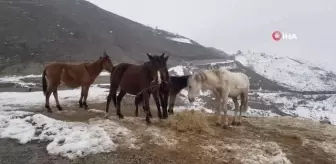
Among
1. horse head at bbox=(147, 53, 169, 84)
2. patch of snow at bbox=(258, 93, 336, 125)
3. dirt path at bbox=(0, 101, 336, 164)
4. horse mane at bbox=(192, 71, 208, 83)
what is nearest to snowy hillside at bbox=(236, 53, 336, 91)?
patch of snow at bbox=(258, 93, 336, 125)

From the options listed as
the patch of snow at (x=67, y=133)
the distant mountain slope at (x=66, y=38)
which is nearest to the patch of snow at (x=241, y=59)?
the distant mountain slope at (x=66, y=38)

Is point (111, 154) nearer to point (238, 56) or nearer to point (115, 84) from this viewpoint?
point (115, 84)

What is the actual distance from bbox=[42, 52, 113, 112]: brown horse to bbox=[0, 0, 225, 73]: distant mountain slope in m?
22.0

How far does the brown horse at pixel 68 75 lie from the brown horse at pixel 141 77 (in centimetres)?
230

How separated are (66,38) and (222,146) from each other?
43999 mm

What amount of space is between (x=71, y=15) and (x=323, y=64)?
56.8 metres

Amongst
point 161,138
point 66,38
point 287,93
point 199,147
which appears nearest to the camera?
point 199,147

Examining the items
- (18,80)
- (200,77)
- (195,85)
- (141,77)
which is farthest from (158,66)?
(18,80)

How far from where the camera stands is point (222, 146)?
8.45 meters

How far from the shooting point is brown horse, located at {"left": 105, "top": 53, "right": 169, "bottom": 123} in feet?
31.5

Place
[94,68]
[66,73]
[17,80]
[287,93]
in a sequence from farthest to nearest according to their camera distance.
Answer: [287,93], [17,80], [94,68], [66,73]

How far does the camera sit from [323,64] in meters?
72.1

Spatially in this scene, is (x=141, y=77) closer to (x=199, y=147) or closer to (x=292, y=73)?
(x=199, y=147)

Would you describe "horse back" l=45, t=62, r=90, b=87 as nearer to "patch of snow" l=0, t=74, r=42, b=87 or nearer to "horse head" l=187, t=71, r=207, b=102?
"horse head" l=187, t=71, r=207, b=102
